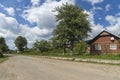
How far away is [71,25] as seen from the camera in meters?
54.1

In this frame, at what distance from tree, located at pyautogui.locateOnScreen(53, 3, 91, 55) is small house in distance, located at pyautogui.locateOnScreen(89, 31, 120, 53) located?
3511 millimetres

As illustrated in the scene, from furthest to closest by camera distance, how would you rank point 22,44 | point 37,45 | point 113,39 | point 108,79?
point 22,44
point 37,45
point 113,39
point 108,79

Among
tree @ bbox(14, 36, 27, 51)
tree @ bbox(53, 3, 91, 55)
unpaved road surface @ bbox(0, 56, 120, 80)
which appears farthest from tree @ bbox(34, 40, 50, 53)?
unpaved road surface @ bbox(0, 56, 120, 80)

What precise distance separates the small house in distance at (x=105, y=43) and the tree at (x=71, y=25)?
3.51 metres

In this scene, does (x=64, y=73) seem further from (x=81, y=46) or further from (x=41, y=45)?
(x=41, y=45)

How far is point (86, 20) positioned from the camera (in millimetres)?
53750

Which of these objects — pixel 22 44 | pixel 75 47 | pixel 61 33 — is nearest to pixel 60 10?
pixel 61 33

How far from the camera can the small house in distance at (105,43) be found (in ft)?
176

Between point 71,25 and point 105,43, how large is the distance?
920 cm

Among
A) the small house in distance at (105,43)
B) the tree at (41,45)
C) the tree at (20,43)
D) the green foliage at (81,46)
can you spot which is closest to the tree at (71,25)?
the green foliage at (81,46)

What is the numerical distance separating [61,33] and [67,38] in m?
1.94

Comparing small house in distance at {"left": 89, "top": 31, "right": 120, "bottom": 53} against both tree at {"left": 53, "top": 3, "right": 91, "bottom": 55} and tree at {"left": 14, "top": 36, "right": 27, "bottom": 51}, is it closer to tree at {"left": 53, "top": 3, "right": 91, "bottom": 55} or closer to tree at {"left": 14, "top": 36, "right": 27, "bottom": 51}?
tree at {"left": 53, "top": 3, "right": 91, "bottom": 55}

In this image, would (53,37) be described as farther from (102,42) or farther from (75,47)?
(102,42)

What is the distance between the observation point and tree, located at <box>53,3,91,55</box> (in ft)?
175
